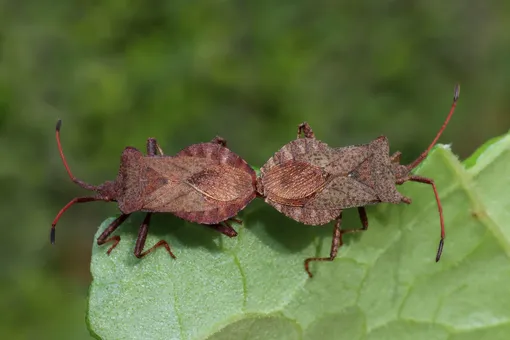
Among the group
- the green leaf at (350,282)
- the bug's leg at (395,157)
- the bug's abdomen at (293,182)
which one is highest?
the bug's leg at (395,157)

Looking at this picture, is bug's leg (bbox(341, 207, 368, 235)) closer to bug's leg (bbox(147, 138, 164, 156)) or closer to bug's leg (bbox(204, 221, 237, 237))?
bug's leg (bbox(204, 221, 237, 237))

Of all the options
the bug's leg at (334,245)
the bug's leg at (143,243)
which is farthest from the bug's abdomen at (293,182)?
the bug's leg at (143,243)

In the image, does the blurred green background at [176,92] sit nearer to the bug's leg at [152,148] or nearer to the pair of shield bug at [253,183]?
the bug's leg at [152,148]

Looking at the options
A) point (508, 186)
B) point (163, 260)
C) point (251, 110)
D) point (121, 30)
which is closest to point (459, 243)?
point (508, 186)

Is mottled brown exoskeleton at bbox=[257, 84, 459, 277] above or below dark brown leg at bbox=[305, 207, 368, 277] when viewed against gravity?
above

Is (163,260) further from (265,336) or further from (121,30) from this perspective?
(121,30)

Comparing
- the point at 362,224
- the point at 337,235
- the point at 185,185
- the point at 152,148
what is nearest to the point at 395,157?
the point at 362,224

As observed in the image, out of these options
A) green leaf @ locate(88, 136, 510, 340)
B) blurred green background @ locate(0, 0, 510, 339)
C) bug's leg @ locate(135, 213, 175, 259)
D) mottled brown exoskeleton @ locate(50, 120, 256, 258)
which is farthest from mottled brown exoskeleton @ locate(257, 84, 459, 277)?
blurred green background @ locate(0, 0, 510, 339)

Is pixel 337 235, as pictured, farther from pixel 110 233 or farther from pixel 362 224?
pixel 110 233
